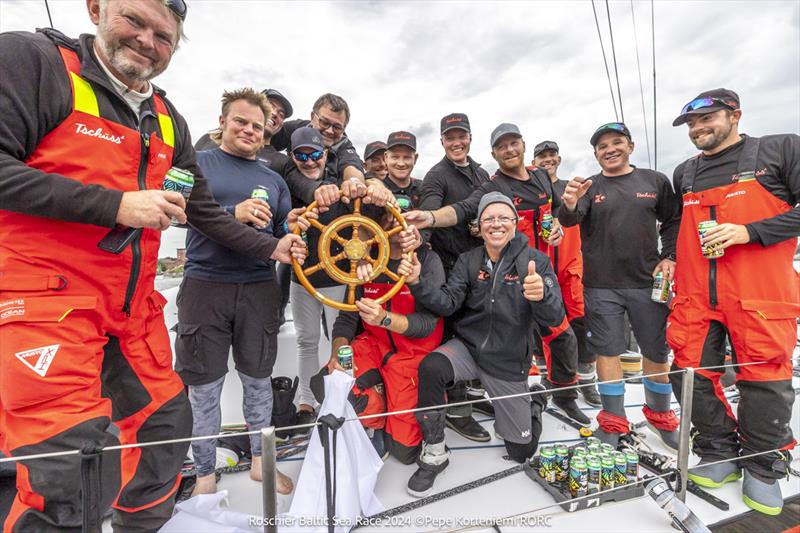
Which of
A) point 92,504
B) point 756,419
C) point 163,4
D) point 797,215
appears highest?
point 163,4

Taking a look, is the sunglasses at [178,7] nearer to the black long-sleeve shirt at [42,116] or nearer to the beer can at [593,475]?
the black long-sleeve shirt at [42,116]

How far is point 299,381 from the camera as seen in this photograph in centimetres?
237

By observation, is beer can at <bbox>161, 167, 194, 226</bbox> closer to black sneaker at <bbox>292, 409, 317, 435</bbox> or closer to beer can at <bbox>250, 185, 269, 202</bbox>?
beer can at <bbox>250, 185, 269, 202</bbox>

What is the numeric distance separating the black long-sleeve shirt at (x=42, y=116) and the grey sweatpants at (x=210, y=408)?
99 cm

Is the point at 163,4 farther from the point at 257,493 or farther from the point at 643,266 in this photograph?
the point at 643,266

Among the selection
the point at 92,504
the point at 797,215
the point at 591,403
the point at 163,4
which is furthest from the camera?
the point at 591,403

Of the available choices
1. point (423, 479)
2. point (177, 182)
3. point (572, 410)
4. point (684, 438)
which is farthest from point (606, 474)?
point (177, 182)

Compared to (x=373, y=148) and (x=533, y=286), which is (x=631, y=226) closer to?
(x=533, y=286)

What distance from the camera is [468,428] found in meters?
2.27

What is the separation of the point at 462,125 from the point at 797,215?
1.65 meters

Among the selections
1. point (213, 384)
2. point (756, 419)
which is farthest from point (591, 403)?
point (213, 384)

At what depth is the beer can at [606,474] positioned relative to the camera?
1.62 m

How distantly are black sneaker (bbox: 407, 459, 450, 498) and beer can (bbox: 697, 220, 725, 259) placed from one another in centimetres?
154

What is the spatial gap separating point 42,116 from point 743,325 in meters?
2.59
